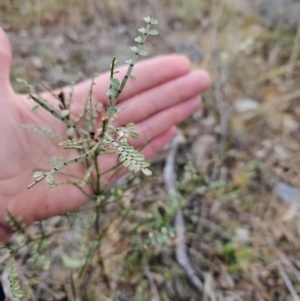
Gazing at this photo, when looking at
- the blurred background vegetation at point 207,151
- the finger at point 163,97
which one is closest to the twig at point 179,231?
the blurred background vegetation at point 207,151

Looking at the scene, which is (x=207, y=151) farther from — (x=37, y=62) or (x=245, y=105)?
(x=37, y=62)

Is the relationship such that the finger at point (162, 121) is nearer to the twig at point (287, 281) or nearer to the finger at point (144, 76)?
the finger at point (144, 76)

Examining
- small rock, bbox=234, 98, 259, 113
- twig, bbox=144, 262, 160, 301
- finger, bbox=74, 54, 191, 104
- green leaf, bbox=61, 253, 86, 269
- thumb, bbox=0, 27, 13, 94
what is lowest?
twig, bbox=144, 262, 160, 301

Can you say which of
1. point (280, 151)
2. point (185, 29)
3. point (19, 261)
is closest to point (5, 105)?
point (19, 261)

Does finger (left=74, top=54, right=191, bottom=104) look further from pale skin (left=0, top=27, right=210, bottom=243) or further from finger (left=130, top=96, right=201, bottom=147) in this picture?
finger (left=130, top=96, right=201, bottom=147)

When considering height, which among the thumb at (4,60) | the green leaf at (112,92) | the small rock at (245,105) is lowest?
the small rock at (245,105)

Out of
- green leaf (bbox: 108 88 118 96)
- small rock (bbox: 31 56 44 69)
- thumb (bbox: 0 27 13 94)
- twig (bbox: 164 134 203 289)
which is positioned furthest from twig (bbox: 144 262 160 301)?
small rock (bbox: 31 56 44 69)
